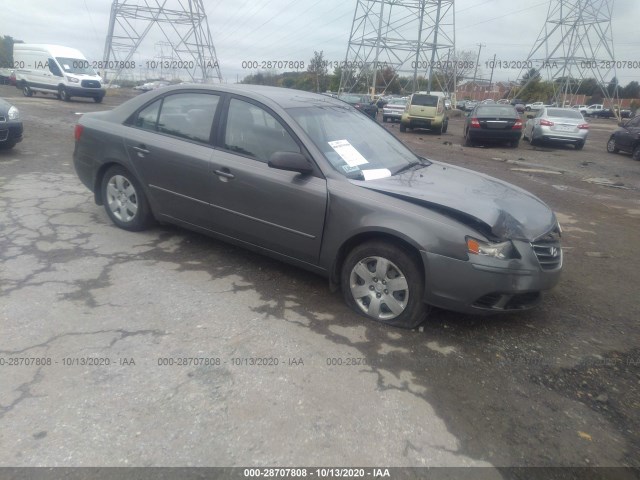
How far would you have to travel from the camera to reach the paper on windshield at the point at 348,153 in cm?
405

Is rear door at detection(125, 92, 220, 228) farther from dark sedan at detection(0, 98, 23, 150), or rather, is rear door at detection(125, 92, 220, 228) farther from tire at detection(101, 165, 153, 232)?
dark sedan at detection(0, 98, 23, 150)

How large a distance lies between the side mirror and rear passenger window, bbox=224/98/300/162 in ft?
0.71

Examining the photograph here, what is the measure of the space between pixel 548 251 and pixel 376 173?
4.78 ft

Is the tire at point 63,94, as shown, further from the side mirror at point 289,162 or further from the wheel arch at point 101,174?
the side mirror at point 289,162

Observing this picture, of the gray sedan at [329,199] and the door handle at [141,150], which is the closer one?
the gray sedan at [329,199]

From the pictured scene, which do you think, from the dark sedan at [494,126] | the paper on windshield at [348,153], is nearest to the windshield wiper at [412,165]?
the paper on windshield at [348,153]

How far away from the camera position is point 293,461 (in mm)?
2359

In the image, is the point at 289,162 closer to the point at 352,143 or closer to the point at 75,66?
the point at 352,143

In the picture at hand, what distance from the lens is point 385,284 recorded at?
3641mm

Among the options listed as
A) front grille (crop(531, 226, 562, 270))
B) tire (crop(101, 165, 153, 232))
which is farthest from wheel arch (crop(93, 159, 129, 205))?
front grille (crop(531, 226, 562, 270))

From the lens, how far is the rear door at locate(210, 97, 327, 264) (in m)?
3.88

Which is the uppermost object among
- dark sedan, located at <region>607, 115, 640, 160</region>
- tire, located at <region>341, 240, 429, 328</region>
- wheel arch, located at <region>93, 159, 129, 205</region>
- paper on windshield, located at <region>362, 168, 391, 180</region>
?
dark sedan, located at <region>607, 115, 640, 160</region>

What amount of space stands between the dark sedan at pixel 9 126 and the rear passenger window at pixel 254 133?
6.68 meters

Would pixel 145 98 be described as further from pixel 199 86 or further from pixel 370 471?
pixel 370 471
